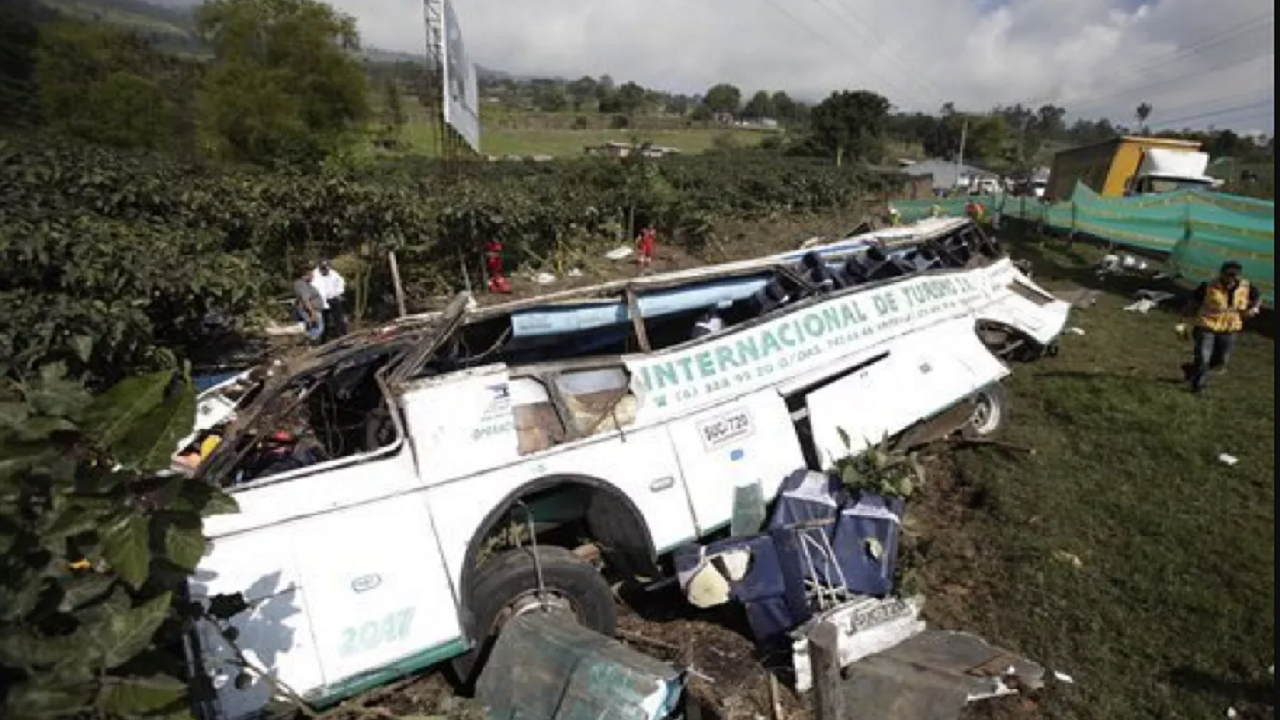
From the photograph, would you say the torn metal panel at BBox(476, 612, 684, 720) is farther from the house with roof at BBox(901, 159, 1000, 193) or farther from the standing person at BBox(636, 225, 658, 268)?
the house with roof at BBox(901, 159, 1000, 193)

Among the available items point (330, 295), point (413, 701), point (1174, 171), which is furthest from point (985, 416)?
point (1174, 171)

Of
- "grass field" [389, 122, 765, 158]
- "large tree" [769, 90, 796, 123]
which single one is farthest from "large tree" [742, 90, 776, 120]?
"grass field" [389, 122, 765, 158]

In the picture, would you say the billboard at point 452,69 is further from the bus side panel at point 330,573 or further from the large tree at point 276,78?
the large tree at point 276,78

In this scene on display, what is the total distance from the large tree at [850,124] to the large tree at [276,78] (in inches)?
1556

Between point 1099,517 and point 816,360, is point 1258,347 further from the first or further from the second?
point 816,360

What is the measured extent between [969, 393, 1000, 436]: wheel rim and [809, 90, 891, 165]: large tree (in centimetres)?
6314

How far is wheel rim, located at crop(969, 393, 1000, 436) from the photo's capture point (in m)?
7.59

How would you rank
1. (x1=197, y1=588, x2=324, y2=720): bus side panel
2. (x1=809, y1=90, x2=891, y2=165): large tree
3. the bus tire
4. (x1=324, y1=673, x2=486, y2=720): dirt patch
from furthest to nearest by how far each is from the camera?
(x1=809, y1=90, x2=891, y2=165): large tree, the bus tire, (x1=324, y1=673, x2=486, y2=720): dirt patch, (x1=197, y1=588, x2=324, y2=720): bus side panel

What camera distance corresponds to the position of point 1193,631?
15.2ft

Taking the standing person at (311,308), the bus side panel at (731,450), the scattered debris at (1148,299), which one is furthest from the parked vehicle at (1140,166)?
the standing person at (311,308)

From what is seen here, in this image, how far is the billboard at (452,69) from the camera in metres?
18.4

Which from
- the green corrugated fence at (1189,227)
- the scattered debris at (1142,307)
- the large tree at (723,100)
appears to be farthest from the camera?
the large tree at (723,100)

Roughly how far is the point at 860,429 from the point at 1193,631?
2362 millimetres

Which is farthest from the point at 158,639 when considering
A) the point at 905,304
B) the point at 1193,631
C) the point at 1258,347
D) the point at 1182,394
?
the point at 1258,347
